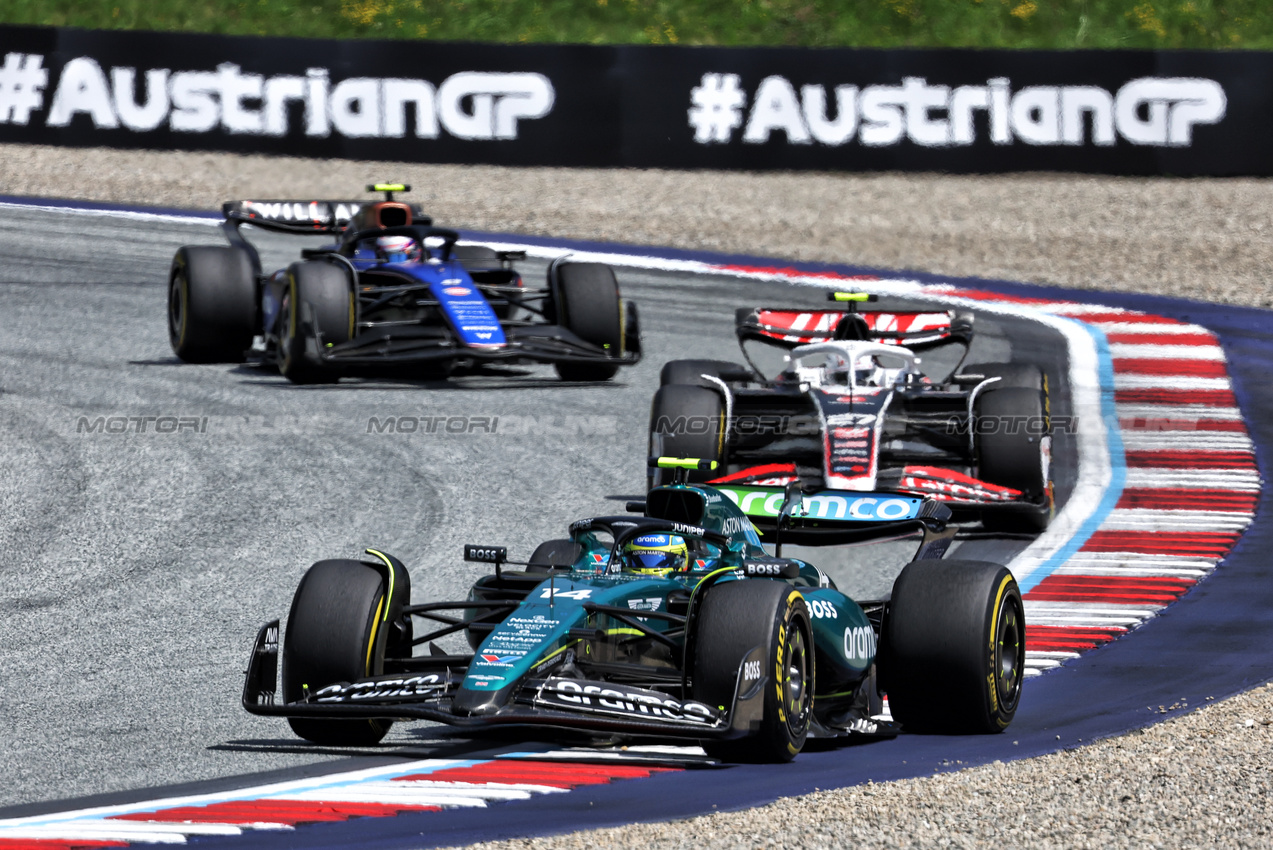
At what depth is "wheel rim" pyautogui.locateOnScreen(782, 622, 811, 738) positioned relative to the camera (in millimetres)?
Answer: 7699

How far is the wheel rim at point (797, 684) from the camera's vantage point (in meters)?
7.70

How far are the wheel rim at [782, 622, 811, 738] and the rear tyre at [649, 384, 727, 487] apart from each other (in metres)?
5.08

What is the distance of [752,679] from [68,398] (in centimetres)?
972

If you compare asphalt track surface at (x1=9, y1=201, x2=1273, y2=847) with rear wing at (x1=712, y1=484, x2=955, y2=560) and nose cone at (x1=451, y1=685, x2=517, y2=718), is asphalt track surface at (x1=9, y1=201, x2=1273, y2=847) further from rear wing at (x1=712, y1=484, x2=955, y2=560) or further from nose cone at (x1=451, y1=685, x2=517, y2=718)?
rear wing at (x1=712, y1=484, x2=955, y2=560)

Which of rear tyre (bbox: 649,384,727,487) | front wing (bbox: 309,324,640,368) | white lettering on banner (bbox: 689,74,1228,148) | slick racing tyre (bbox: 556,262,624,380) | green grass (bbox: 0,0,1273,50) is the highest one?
green grass (bbox: 0,0,1273,50)

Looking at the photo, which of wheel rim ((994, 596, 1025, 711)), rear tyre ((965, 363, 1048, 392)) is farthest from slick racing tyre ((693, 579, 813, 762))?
rear tyre ((965, 363, 1048, 392))

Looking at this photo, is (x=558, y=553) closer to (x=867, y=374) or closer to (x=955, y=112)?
(x=867, y=374)

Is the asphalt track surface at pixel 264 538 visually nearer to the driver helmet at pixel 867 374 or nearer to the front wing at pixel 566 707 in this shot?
the front wing at pixel 566 707

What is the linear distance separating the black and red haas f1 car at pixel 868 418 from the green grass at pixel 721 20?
703 inches

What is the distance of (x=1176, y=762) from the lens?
24.4 feet

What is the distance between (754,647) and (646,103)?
19563 mm

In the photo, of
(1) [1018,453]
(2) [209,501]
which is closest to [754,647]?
(1) [1018,453]

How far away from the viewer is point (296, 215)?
17812 mm

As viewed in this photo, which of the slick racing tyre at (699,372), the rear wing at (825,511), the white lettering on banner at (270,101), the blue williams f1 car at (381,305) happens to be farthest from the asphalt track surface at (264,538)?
the white lettering on banner at (270,101)
